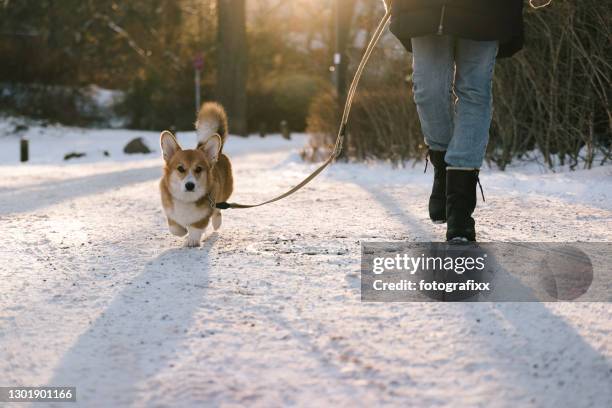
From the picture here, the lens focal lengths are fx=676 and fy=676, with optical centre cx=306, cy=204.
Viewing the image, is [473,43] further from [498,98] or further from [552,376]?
[498,98]

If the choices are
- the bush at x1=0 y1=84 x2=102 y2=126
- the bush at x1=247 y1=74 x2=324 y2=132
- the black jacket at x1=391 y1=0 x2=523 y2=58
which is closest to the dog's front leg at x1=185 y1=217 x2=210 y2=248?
the black jacket at x1=391 y1=0 x2=523 y2=58

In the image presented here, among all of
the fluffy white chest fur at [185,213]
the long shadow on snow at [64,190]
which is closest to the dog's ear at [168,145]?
the fluffy white chest fur at [185,213]

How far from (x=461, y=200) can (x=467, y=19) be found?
0.87 metres

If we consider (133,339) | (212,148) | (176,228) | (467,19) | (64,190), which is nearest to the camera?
(133,339)

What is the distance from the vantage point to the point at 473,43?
340cm

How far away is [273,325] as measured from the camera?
2.26m

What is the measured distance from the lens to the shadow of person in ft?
5.94

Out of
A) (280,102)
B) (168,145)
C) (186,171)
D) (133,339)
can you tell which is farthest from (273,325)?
(280,102)

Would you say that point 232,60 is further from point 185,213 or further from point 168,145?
point 185,213

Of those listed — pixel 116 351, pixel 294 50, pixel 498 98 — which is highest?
pixel 294 50

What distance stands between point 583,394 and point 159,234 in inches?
117

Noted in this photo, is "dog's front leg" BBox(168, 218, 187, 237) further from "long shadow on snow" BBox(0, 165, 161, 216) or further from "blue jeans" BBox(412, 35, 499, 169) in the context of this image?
"long shadow on snow" BBox(0, 165, 161, 216)

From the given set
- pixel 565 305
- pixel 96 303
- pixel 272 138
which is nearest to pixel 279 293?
pixel 96 303

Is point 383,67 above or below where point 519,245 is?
above
